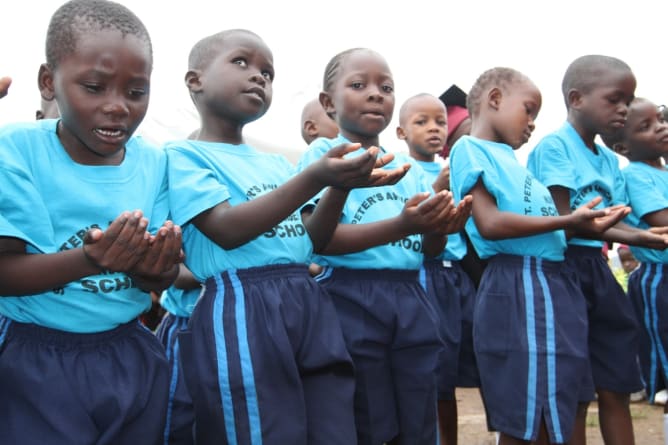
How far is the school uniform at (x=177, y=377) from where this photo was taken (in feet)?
10.1

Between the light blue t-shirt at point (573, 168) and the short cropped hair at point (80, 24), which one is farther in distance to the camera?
the light blue t-shirt at point (573, 168)

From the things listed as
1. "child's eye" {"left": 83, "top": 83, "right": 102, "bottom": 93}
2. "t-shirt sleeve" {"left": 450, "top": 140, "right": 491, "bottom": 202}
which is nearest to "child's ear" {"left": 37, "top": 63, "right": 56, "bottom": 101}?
"child's eye" {"left": 83, "top": 83, "right": 102, "bottom": 93}

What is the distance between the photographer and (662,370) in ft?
12.1

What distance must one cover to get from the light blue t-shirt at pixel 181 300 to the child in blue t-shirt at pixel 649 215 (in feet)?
7.39

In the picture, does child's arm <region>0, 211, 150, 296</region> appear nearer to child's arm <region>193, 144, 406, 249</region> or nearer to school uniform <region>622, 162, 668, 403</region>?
child's arm <region>193, 144, 406, 249</region>

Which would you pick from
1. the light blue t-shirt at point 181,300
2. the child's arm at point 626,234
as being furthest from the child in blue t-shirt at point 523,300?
the light blue t-shirt at point 181,300

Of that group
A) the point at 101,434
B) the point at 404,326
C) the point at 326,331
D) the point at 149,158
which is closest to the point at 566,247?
the point at 404,326

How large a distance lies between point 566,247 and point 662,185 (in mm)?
1118

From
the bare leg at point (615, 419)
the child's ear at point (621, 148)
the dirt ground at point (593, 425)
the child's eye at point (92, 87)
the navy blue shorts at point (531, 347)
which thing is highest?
the child's eye at point (92, 87)

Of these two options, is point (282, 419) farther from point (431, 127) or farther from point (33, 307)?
point (431, 127)

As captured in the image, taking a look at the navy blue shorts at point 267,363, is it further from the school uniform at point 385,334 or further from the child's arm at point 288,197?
the school uniform at point 385,334

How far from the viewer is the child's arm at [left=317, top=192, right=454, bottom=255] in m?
2.39

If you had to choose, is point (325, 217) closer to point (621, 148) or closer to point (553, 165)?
point (553, 165)

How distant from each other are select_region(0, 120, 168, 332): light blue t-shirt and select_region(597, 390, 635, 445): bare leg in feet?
7.65
